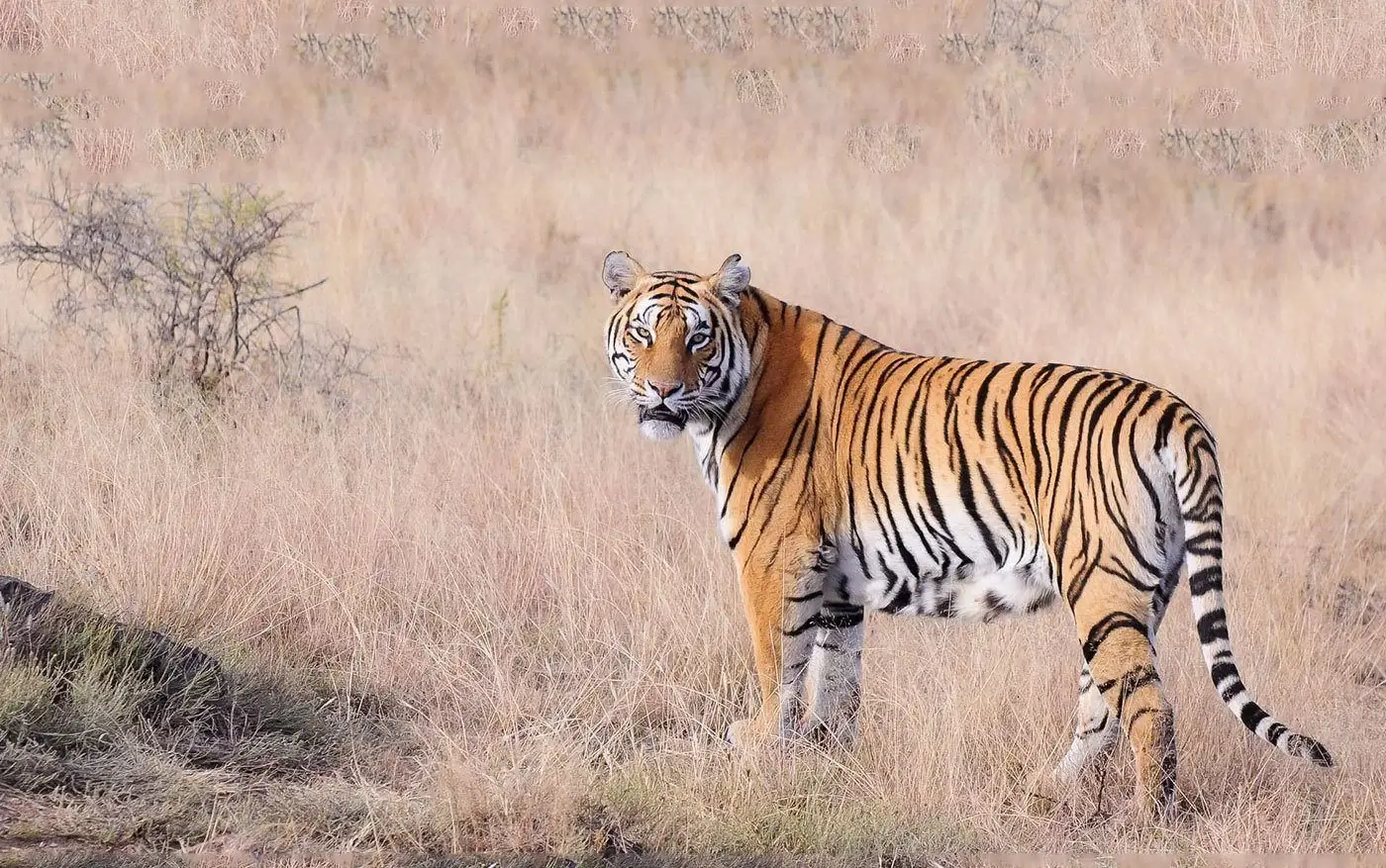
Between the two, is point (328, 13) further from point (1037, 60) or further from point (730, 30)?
point (1037, 60)

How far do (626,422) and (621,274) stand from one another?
326 centimetres

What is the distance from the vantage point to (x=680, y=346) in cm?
532

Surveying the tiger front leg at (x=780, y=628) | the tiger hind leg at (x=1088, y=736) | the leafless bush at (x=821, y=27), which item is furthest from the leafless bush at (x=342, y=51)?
the tiger hind leg at (x=1088, y=736)

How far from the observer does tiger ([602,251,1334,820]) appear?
15.1 ft

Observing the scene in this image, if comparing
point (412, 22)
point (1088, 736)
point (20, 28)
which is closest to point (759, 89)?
point (412, 22)

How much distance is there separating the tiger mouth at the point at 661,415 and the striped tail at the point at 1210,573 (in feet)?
5.03

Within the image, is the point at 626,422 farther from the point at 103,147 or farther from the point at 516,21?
the point at 516,21

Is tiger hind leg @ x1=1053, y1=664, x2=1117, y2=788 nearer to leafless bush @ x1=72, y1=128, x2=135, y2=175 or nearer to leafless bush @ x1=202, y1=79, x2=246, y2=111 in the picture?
leafless bush @ x1=72, y1=128, x2=135, y2=175

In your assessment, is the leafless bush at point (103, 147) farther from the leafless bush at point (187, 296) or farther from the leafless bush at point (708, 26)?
the leafless bush at point (708, 26)

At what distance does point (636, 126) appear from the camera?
14.5 meters

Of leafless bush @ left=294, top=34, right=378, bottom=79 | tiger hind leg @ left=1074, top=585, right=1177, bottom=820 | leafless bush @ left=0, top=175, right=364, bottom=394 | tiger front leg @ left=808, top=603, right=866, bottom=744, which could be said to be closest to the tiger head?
tiger front leg @ left=808, top=603, right=866, bottom=744

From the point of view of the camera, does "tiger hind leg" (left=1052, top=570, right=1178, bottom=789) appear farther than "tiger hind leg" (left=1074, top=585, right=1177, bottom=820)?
Yes

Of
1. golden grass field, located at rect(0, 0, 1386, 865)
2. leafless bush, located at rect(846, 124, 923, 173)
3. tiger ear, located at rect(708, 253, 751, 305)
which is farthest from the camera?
leafless bush, located at rect(846, 124, 923, 173)

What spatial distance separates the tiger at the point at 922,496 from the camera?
461 centimetres
